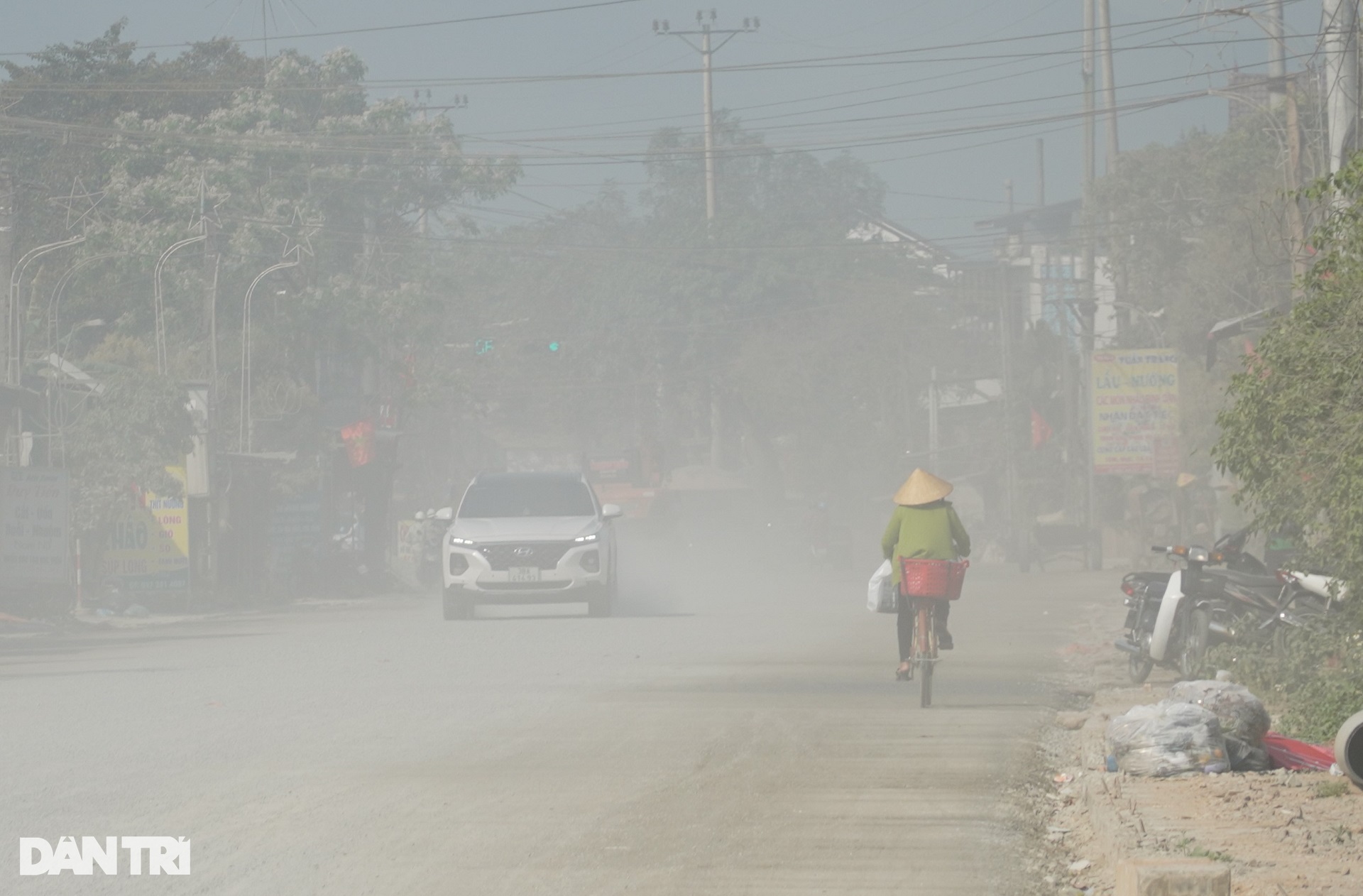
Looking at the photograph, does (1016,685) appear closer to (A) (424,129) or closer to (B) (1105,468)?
(B) (1105,468)

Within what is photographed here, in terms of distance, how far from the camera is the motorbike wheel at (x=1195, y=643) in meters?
13.7

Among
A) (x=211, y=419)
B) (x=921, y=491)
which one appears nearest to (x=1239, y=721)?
(x=921, y=491)

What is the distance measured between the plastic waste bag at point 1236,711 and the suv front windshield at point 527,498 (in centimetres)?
1534

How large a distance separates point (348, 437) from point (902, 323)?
3203 centimetres

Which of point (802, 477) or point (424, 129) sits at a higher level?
point (424, 129)

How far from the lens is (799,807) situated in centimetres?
843

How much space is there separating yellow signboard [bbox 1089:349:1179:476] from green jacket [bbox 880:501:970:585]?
85.9ft

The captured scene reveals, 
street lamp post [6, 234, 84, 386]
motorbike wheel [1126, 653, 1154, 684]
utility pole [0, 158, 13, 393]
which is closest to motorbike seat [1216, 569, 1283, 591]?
motorbike wheel [1126, 653, 1154, 684]

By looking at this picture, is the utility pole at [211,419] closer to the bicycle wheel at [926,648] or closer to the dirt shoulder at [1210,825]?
the bicycle wheel at [926,648]

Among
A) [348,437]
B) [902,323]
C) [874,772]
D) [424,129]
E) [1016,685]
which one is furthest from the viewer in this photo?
[902,323]

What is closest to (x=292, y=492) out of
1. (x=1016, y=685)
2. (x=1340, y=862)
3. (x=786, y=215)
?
(x=1016, y=685)

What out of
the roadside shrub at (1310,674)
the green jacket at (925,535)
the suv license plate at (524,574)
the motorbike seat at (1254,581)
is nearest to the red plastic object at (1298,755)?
the roadside shrub at (1310,674)

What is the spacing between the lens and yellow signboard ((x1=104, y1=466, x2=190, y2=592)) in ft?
105

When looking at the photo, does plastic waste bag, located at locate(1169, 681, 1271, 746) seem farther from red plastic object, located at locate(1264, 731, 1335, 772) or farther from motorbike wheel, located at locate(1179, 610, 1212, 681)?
motorbike wheel, located at locate(1179, 610, 1212, 681)
